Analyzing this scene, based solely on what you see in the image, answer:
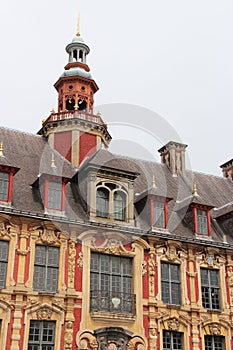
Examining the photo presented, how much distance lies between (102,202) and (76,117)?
6.50 metres

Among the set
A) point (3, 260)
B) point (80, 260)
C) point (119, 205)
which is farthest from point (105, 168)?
point (3, 260)

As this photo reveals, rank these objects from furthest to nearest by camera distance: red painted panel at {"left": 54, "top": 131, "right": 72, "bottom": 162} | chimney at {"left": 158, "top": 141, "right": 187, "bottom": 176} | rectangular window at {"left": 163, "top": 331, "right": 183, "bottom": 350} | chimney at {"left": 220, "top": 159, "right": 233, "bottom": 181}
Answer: chimney at {"left": 220, "top": 159, "right": 233, "bottom": 181}, chimney at {"left": 158, "top": 141, "right": 187, "bottom": 176}, red painted panel at {"left": 54, "top": 131, "right": 72, "bottom": 162}, rectangular window at {"left": 163, "top": 331, "right": 183, "bottom": 350}

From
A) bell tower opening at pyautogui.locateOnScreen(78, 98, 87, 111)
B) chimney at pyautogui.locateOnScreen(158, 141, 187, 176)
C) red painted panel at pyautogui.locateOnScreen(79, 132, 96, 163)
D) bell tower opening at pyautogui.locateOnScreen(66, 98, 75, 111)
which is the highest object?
bell tower opening at pyautogui.locateOnScreen(66, 98, 75, 111)

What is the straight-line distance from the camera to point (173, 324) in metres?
22.1

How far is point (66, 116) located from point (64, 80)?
3.09 m

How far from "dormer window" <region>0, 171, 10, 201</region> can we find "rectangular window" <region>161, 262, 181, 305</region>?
7.75m

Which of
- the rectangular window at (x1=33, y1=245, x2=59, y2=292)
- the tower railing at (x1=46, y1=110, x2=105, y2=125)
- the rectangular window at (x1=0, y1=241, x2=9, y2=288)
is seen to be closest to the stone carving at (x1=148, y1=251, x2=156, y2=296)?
the rectangular window at (x1=33, y1=245, x2=59, y2=292)

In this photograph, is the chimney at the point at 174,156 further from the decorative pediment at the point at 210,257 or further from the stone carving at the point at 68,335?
the stone carving at the point at 68,335

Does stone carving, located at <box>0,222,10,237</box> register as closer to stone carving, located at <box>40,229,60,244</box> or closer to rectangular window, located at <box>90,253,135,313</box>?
stone carving, located at <box>40,229,60,244</box>

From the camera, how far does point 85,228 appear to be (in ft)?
72.5

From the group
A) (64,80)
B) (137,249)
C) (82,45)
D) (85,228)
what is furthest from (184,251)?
(82,45)

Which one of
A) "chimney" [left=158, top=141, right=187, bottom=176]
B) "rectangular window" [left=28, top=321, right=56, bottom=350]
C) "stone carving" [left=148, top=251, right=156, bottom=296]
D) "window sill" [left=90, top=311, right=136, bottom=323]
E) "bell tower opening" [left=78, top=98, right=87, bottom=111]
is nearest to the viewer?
"rectangular window" [left=28, top=321, right=56, bottom=350]

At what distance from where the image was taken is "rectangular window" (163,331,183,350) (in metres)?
21.9

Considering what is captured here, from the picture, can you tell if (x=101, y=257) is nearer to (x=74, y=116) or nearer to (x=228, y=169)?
(x=74, y=116)
